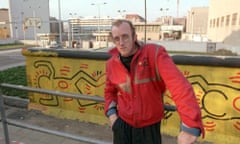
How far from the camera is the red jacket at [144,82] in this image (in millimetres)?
1548

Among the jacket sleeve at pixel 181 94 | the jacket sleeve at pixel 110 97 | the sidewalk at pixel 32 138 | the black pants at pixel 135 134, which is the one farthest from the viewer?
the sidewalk at pixel 32 138

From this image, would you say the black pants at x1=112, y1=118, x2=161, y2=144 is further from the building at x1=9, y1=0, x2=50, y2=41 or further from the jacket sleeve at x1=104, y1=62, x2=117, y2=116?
the building at x1=9, y1=0, x2=50, y2=41

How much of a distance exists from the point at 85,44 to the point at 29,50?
36596mm

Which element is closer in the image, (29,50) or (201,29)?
(29,50)

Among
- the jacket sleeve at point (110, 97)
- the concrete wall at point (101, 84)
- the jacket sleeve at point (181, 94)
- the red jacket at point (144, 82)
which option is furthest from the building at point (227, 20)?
the jacket sleeve at point (181, 94)

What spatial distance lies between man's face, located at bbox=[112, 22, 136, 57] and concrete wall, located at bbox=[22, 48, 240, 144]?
2649 mm

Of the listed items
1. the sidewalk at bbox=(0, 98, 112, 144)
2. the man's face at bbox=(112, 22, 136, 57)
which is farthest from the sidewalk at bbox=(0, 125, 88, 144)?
the man's face at bbox=(112, 22, 136, 57)

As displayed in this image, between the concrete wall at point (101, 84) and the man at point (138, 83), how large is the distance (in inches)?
100

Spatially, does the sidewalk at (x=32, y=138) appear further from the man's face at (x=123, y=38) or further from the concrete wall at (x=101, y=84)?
the man's face at (x=123, y=38)

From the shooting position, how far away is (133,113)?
1.78 meters

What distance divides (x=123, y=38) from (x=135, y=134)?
0.72 metres

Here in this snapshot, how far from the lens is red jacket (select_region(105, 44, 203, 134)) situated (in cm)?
155

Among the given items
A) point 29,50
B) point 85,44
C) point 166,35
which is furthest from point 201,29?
point 29,50

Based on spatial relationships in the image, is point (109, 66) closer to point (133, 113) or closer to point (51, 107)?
point (133, 113)
